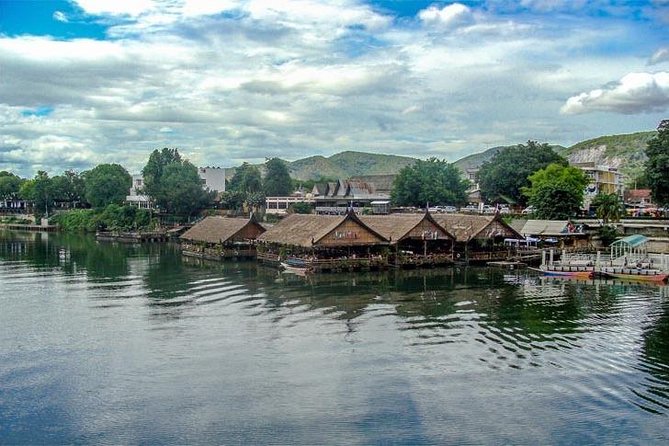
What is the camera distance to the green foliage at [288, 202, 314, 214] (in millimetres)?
84125

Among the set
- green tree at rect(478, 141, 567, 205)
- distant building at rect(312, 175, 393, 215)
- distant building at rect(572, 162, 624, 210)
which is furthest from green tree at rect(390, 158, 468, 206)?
distant building at rect(572, 162, 624, 210)

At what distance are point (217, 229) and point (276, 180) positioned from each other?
147ft

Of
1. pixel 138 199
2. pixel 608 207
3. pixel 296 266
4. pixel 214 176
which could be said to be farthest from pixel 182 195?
pixel 608 207

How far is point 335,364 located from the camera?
22125 millimetres

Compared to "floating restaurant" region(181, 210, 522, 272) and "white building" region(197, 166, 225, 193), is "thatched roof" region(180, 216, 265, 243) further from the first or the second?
"white building" region(197, 166, 225, 193)

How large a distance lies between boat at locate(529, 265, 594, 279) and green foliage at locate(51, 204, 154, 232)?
57.3 metres

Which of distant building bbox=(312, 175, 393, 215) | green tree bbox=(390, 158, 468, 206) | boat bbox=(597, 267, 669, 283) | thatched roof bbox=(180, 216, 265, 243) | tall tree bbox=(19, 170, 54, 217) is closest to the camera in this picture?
boat bbox=(597, 267, 669, 283)

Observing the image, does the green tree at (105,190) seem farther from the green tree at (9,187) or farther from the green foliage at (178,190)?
the green tree at (9,187)

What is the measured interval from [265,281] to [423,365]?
69.4 ft

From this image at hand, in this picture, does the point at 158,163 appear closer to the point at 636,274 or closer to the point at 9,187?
the point at 9,187

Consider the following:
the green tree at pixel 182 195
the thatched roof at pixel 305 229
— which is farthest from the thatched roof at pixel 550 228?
the green tree at pixel 182 195

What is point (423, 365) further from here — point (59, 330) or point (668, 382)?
point (59, 330)

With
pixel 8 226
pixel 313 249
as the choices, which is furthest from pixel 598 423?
pixel 8 226

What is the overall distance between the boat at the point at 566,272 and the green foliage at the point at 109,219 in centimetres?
5726
